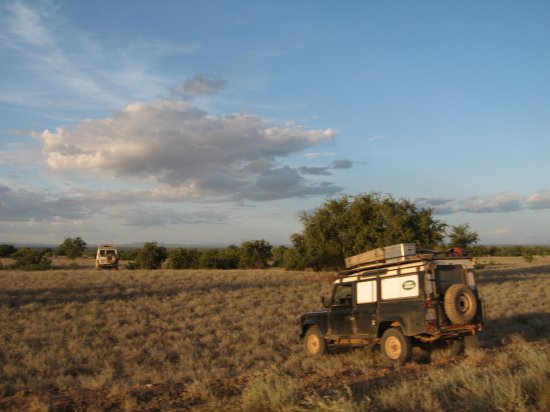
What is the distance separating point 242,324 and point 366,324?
7.10 meters

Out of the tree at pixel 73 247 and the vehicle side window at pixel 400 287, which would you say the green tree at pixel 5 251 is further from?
the vehicle side window at pixel 400 287

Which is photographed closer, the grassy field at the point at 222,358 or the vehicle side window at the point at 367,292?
the grassy field at the point at 222,358

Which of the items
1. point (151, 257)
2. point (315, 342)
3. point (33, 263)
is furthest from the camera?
point (151, 257)

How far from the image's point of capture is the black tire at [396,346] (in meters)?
10.4

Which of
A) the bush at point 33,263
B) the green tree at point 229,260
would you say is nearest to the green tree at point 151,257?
the green tree at point 229,260

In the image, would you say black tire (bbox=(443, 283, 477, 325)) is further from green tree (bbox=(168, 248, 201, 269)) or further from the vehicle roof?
green tree (bbox=(168, 248, 201, 269))

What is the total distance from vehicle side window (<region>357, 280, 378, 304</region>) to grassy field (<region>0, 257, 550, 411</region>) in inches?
54.5

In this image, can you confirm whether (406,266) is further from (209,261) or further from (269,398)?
(209,261)

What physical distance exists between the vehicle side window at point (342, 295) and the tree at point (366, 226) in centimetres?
1698

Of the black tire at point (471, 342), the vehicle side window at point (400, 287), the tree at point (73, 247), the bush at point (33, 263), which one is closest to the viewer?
the vehicle side window at point (400, 287)

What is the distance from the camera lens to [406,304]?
Answer: 10500mm

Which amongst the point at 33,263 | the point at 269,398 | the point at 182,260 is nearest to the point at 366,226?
the point at 269,398

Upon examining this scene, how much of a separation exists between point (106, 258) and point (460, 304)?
39061mm

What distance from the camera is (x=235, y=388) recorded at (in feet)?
29.0
